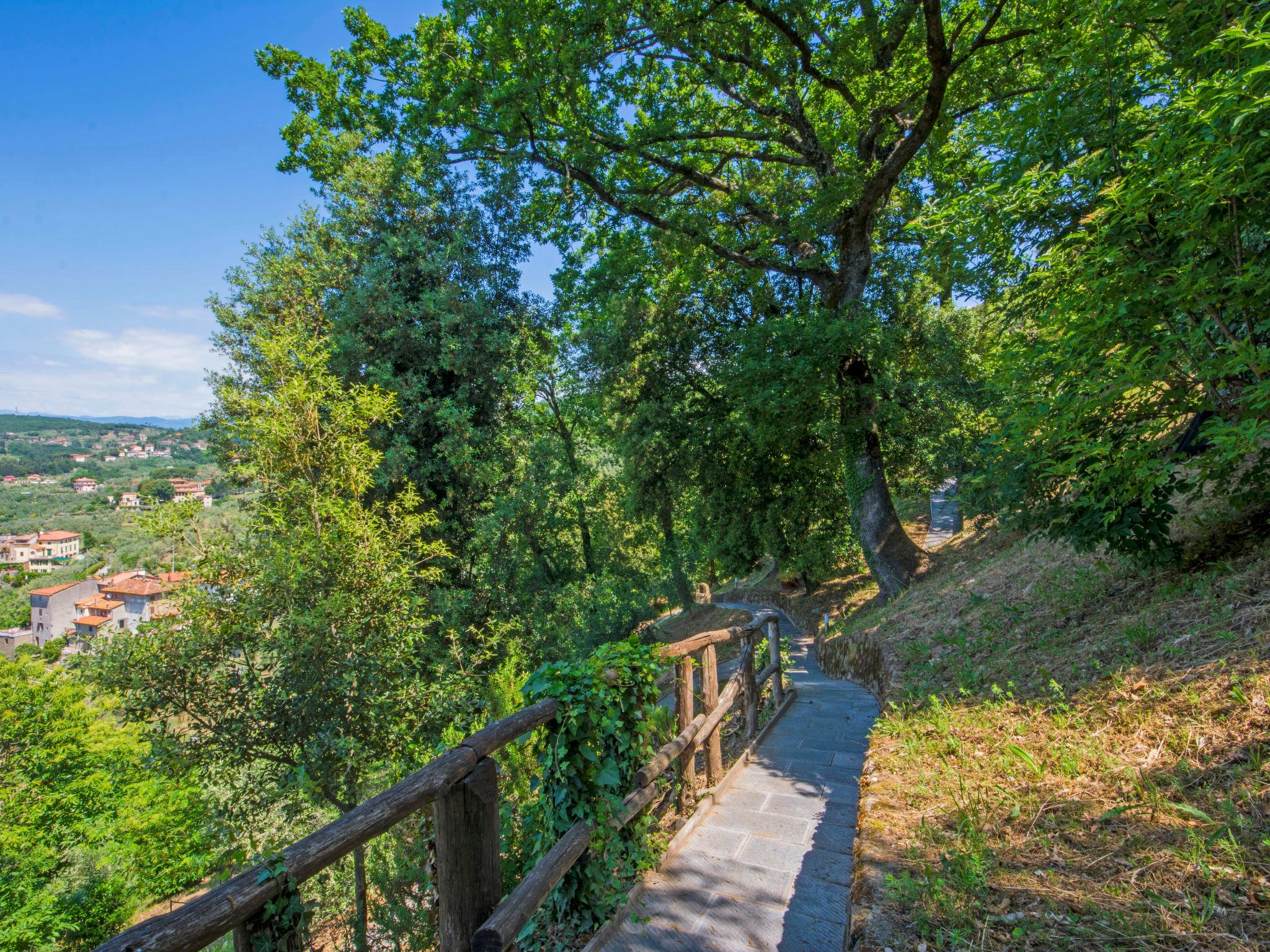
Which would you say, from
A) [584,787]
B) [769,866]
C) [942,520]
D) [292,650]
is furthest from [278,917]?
[942,520]

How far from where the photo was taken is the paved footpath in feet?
8.29

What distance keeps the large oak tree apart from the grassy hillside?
675 centimetres

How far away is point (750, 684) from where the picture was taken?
217 inches

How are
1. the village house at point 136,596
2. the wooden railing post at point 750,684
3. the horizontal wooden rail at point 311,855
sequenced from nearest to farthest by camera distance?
the horizontal wooden rail at point 311,855, the wooden railing post at point 750,684, the village house at point 136,596

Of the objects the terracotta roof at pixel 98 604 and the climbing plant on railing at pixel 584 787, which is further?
the terracotta roof at pixel 98 604

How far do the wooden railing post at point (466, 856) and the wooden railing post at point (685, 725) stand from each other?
5.95 feet

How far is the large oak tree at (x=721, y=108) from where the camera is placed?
8.77m

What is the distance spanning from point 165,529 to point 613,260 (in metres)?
8.68

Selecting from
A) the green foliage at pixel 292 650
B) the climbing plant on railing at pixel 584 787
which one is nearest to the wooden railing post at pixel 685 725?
the climbing plant on railing at pixel 584 787

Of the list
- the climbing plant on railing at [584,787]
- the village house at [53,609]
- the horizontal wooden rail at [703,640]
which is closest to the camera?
the climbing plant on railing at [584,787]

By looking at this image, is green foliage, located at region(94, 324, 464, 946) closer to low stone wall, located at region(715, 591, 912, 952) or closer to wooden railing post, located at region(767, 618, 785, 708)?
wooden railing post, located at region(767, 618, 785, 708)

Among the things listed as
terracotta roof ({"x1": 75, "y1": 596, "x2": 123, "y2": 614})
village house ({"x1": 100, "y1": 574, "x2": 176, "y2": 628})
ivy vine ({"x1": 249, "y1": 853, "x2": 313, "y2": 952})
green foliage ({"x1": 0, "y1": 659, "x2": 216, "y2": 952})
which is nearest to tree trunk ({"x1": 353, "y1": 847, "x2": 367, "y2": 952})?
ivy vine ({"x1": 249, "y1": 853, "x2": 313, "y2": 952})

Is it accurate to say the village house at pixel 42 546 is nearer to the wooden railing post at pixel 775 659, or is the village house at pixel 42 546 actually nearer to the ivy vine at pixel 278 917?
the wooden railing post at pixel 775 659

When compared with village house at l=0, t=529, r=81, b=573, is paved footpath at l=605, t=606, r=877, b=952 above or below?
above
